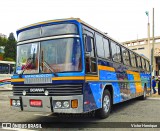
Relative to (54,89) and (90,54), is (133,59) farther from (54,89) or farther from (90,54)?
(54,89)

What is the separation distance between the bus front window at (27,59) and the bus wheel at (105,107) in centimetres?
259

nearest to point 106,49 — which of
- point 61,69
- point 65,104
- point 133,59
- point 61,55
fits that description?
point 61,55

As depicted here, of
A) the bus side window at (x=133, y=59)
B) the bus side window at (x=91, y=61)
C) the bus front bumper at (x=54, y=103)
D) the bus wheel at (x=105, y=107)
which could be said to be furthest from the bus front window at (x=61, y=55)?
the bus side window at (x=133, y=59)

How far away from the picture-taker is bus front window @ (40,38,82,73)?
6695mm

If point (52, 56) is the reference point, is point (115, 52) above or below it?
above

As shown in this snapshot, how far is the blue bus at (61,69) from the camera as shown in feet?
21.7

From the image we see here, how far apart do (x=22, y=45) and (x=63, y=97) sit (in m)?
2.36

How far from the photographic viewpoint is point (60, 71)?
22.0 ft

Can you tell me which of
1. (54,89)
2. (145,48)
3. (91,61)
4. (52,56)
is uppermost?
(145,48)

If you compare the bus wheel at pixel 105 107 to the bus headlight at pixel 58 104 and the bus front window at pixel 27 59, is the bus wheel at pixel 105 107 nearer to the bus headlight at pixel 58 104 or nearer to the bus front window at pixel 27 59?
the bus headlight at pixel 58 104

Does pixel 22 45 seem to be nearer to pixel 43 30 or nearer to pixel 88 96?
pixel 43 30

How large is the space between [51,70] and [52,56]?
41cm

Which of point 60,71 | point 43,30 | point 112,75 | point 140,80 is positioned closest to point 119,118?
point 112,75

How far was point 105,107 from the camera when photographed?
8.43 metres
